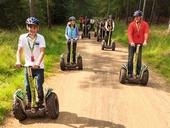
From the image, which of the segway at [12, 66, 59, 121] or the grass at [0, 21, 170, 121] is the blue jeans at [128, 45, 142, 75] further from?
the segway at [12, 66, 59, 121]

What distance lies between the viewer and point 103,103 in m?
5.64

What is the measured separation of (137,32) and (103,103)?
2.76 m

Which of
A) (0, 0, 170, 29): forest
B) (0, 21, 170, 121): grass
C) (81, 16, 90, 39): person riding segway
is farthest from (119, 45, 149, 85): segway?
(81, 16, 90, 39): person riding segway

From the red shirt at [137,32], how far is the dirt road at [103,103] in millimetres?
1543

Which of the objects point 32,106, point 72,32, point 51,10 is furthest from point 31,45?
point 51,10

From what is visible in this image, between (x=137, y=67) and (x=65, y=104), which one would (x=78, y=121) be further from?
(x=137, y=67)

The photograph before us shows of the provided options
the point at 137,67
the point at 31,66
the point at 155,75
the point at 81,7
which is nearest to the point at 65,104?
the point at 31,66

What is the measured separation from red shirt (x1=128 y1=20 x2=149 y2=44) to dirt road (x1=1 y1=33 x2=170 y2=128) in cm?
154

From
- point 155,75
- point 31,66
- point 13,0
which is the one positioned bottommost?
point 155,75

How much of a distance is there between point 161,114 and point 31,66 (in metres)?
3.26

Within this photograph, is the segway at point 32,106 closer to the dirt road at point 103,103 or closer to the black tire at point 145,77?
the dirt road at point 103,103

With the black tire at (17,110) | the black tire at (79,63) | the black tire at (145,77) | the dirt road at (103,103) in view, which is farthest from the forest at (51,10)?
the black tire at (17,110)

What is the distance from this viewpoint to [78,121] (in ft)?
15.4

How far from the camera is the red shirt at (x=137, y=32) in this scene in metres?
6.89
